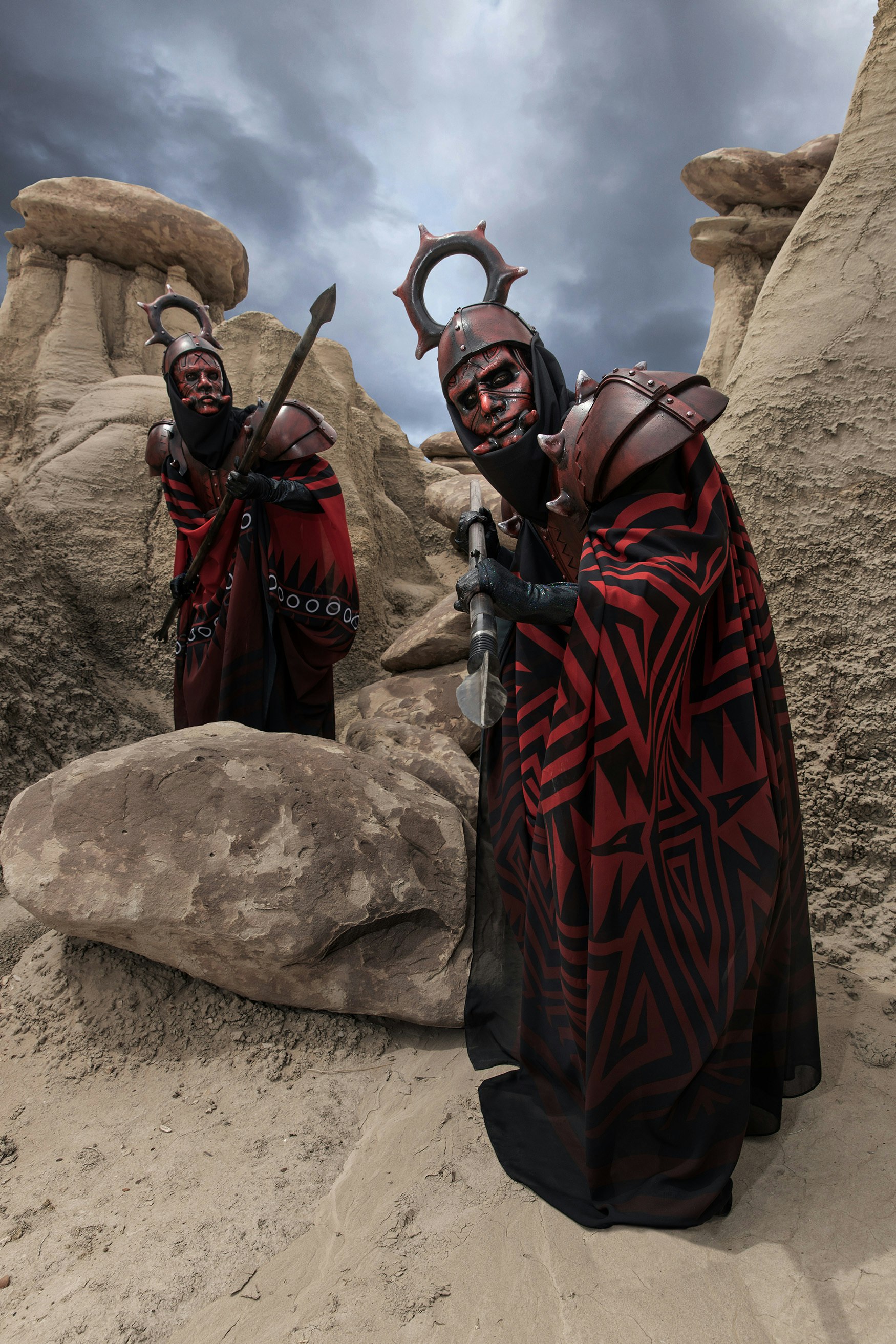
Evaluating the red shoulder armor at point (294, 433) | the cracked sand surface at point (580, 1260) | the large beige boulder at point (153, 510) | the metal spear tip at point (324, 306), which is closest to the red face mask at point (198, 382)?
the red shoulder armor at point (294, 433)

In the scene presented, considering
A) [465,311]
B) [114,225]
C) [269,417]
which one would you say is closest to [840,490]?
[465,311]

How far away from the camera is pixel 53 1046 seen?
2105 mm

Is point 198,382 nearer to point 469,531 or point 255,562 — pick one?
point 255,562

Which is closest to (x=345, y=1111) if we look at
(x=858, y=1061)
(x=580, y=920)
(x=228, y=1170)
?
(x=228, y=1170)

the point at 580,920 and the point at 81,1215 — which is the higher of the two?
the point at 580,920

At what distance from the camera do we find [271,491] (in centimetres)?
321

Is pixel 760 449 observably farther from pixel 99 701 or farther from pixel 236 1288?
pixel 99 701

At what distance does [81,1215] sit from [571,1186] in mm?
1044

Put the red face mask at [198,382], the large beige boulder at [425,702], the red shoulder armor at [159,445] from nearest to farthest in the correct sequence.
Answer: the red face mask at [198,382] < the red shoulder armor at [159,445] < the large beige boulder at [425,702]

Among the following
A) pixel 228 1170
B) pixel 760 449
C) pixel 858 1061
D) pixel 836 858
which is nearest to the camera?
pixel 228 1170

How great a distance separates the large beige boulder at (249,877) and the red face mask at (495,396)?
1.14m

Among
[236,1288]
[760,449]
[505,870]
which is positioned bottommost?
[236,1288]

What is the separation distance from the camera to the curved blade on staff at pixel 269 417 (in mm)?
2736

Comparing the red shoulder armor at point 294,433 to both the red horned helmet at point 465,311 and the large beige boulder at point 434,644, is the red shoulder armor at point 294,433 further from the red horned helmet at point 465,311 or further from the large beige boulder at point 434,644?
the large beige boulder at point 434,644
